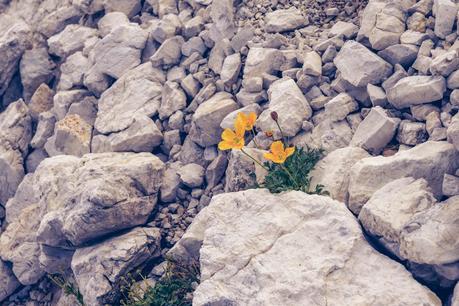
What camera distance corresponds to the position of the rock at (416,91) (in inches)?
205

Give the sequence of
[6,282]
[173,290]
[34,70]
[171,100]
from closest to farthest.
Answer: [173,290] → [171,100] → [6,282] → [34,70]

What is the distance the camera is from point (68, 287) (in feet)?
21.1

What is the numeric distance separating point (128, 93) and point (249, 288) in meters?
3.92

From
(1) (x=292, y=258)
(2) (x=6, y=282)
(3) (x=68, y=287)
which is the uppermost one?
(1) (x=292, y=258)

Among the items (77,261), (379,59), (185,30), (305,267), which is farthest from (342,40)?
(77,261)

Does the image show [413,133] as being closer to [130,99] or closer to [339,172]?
[339,172]

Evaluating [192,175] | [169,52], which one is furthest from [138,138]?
[169,52]

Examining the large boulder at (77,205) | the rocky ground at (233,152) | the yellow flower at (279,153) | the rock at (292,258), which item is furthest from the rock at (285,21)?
the rock at (292,258)

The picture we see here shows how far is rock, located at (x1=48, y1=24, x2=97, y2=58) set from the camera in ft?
29.3

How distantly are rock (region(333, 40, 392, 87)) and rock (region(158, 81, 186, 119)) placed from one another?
2244 mm

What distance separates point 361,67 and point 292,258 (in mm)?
2376

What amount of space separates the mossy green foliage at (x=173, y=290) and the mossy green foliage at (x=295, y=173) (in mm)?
1326

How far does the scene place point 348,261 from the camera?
15.2 feet

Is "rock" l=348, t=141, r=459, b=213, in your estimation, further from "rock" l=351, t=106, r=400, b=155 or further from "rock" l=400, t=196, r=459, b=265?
"rock" l=400, t=196, r=459, b=265
